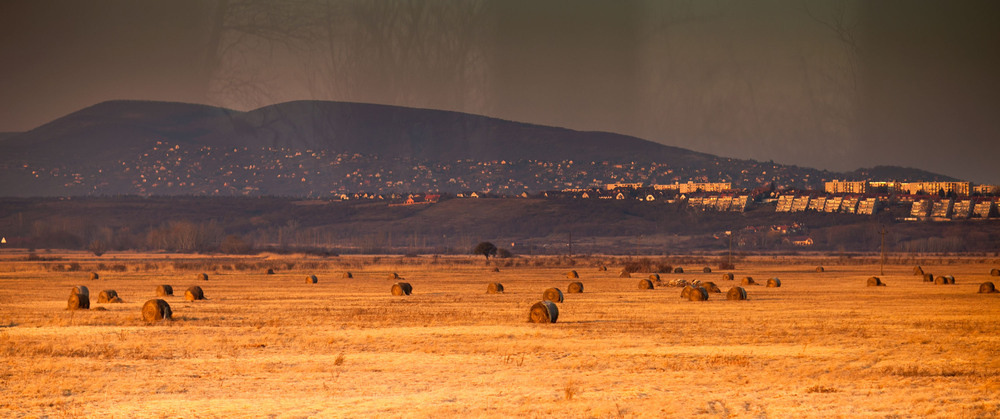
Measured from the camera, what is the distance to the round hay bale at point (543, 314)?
32.4 metres

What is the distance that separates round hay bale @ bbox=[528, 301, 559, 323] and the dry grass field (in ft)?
1.75

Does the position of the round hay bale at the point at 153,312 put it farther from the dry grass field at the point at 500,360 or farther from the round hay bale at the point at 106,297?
the round hay bale at the point at 106,297

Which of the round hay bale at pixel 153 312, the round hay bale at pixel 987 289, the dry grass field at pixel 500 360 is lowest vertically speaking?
the dry grass field at pixel 500 360

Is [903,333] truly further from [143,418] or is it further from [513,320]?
[143,418]

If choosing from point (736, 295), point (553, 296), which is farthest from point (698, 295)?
point (553, 296)

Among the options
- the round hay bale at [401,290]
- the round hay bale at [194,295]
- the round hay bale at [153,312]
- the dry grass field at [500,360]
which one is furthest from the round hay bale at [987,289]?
the round hay bale at [153,312]

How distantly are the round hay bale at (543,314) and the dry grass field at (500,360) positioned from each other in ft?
1.75

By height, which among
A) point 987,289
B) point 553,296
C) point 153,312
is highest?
point 987,289

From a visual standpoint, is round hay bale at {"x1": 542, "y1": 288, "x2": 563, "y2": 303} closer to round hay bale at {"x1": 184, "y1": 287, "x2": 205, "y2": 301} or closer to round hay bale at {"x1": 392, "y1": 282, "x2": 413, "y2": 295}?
round hay bale at {"x1": 392, "y1": 282, "x2": 413, "y2": 295}

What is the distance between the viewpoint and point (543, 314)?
32.5m

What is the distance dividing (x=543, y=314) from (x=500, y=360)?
874cm

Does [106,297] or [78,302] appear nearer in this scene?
[78,302]

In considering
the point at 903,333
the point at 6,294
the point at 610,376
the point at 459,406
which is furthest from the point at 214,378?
the point at 6,294

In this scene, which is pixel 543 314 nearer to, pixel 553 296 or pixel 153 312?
pixel 553 296
